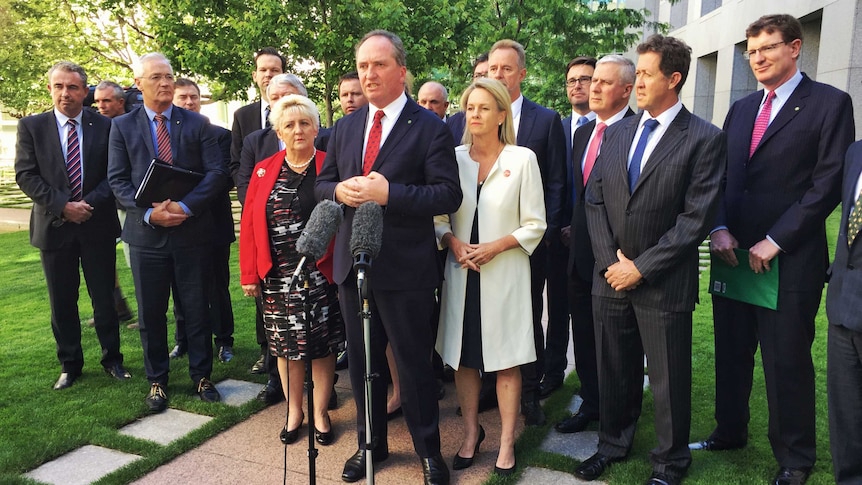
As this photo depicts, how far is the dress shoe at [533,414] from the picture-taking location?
169 inches

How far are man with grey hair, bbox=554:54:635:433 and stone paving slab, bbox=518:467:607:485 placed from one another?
57 centimetres

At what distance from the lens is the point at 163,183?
4.46 meters

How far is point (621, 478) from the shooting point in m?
3.48

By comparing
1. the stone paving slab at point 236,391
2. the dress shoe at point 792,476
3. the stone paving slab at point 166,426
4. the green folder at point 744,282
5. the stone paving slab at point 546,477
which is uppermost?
the green folder at point 744,282

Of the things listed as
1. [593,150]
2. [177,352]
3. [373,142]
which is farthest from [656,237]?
[177,352]

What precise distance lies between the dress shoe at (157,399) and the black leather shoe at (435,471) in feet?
7.05

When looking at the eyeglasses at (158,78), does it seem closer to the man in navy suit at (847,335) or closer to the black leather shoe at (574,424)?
the black leather shoe at (574,424)

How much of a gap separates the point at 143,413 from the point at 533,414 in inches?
108

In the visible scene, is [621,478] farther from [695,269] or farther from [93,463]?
[93,463]

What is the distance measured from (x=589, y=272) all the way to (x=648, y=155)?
39.6 inches

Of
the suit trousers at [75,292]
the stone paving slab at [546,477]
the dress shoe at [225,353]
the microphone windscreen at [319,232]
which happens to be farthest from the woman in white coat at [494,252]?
the suit trousers at [75,292]

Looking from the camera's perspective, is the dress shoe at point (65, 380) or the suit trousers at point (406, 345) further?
the dress shoe at point (65, 380)

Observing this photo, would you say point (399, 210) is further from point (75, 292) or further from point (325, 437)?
point (75, 292)

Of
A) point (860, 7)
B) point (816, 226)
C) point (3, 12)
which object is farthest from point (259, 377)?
point (3, 12)
